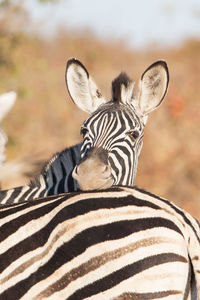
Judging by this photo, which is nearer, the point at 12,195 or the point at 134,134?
the point at 134,134

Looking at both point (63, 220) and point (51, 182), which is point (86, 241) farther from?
point (51, 182)

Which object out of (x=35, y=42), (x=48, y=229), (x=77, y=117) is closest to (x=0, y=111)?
(x=48, y=229)

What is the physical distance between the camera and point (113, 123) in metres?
3.90

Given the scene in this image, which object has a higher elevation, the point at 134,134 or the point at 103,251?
the point at 134,134

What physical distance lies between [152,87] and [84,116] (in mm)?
12835

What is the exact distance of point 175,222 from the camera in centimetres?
261

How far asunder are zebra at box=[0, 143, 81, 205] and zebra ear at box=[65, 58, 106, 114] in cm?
34

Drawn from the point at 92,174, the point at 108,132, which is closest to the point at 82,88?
the point at 108,132

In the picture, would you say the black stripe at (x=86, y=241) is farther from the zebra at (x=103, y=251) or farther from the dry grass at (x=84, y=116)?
the dry grass at (x=84, y=116)

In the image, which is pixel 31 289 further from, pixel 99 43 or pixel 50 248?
pixel 99 43

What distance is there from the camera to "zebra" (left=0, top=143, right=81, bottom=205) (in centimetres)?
406

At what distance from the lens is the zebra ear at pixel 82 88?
14.4ft

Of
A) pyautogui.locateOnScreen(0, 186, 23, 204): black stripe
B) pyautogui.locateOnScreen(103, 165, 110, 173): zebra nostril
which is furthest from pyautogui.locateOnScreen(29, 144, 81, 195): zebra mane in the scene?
pyautogui.locateOnScreen(103, 165, 110, 173): zebra nostril

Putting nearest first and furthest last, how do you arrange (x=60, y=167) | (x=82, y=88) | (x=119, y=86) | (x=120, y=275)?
1. (x=120, y=275)
2. (x=119, y=86)
3. (x=60, y=167)
4. (x=82, y=88)
